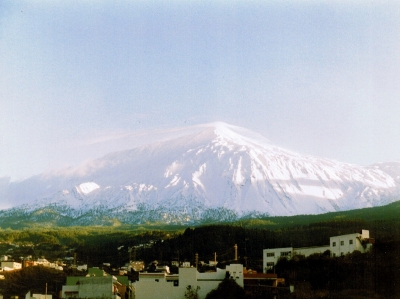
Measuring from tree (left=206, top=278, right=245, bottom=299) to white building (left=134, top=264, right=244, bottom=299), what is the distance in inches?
10.8

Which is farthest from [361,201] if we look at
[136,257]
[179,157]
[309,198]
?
[136,257]

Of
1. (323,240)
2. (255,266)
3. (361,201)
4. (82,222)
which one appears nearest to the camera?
(255,266)

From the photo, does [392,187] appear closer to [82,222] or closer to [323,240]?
[82,222]

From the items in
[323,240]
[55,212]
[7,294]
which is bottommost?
[7,294]

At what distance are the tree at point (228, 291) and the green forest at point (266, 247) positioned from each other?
89.6 inches

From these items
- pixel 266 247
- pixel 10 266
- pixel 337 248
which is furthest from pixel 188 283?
pixel 266 247

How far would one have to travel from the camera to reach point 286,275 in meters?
33.0

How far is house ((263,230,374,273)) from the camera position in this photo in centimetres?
3291

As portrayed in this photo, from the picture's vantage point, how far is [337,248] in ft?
110

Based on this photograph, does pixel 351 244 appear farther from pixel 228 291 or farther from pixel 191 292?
pixel 191 292

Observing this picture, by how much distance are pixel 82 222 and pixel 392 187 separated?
49.7 m

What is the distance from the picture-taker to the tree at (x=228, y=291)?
96.0 feet

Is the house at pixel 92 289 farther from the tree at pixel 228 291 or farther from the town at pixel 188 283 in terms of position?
the tree at pixel 228 291

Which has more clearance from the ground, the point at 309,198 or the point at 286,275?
the point at 309,198
